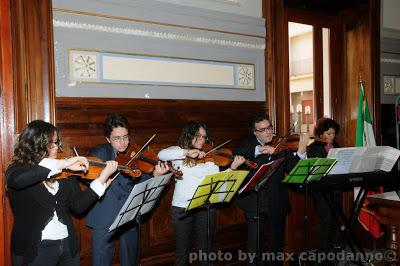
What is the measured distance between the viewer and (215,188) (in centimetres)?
329

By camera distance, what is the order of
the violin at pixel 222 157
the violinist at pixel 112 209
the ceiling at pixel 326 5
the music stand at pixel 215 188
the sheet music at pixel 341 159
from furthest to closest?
the ceiling at pixel 326 5
the sheet music at pixel 341 159
the violin at pixel 222 157
the violinist at pixel 112 209
the music stand at pixel 215 188

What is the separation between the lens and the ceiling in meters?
5.54

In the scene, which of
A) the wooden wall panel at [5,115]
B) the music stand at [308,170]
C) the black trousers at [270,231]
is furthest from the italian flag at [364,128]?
the wooden wall panel at [5,115]

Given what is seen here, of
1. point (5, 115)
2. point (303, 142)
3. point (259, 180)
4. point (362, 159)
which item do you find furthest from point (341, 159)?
point (5, 115)

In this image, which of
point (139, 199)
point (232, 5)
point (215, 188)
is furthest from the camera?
point (232, 5)

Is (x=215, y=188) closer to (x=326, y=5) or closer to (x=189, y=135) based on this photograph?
(x=189, y=135)

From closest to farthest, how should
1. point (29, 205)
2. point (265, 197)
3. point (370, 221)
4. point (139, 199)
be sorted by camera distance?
point (29, 205) → point (139, 199) → point (265, 197) → point (370, 221)

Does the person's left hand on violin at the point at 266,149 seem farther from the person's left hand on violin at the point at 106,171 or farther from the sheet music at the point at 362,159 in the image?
the person's left hand on violin at the point at 106,171

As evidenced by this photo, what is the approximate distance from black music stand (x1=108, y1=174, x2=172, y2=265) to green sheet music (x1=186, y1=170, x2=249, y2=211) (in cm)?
30

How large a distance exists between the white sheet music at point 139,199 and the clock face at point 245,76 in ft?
7.18

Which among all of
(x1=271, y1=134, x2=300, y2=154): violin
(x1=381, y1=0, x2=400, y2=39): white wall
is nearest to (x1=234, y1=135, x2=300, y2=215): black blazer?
(x1=271, y1=134, x2=300, y2=154): violin

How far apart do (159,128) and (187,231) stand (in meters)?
1.15

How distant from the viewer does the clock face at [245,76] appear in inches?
191

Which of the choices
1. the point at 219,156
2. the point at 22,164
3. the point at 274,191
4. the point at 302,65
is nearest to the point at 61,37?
the point at 22,164
